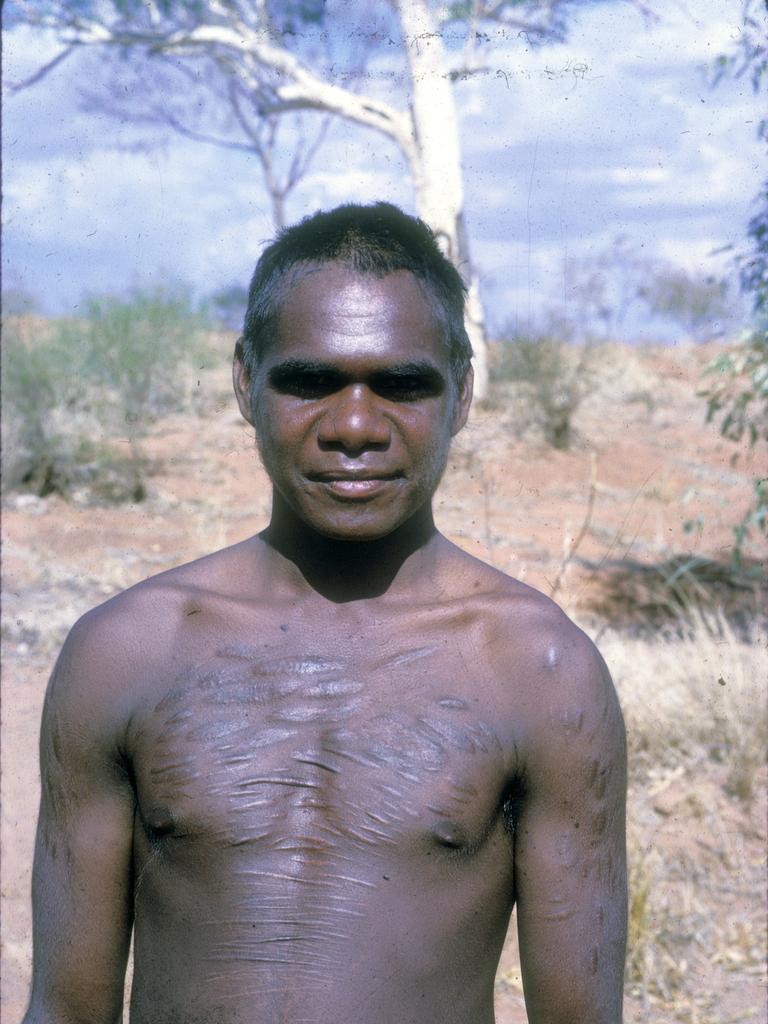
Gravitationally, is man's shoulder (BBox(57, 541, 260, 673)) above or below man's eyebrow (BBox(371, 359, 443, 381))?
below

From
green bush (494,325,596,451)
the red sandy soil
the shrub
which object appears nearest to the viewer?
the red sandy soil

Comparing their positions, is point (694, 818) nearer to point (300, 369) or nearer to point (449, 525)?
point (300, 369)

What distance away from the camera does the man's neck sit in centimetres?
158

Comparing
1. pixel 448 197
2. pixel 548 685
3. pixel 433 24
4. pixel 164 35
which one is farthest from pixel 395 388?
pixel 164 35

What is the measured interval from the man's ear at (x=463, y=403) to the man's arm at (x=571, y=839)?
1.13 feet

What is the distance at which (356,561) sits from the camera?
62.2 inches

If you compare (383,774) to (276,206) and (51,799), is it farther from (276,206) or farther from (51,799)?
(276,206)

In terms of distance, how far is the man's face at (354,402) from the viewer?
57.6 inches

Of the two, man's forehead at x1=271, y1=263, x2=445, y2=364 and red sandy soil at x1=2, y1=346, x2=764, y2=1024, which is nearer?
man's forehead at x1=271, y1=263, x2=445, y2=364

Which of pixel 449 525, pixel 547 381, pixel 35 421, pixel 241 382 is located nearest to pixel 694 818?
pixel 241 382

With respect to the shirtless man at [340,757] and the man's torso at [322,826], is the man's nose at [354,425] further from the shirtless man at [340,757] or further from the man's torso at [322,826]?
the man's torso at [322,826]

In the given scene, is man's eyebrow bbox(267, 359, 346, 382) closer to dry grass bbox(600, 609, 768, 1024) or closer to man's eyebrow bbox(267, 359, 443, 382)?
man's eyebrow bbox(267, 359, 443, 382)

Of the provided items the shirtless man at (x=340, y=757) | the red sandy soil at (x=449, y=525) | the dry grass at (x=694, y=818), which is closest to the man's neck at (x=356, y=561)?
the shirtless man at (x=340, y=757)

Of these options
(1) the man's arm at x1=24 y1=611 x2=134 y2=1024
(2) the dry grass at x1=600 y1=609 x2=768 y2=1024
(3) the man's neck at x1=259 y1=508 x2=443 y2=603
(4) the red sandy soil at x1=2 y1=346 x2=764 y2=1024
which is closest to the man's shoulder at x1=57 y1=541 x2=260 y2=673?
(1) the man's arm at x1=24 y1=611 x2=134 y2=1024
